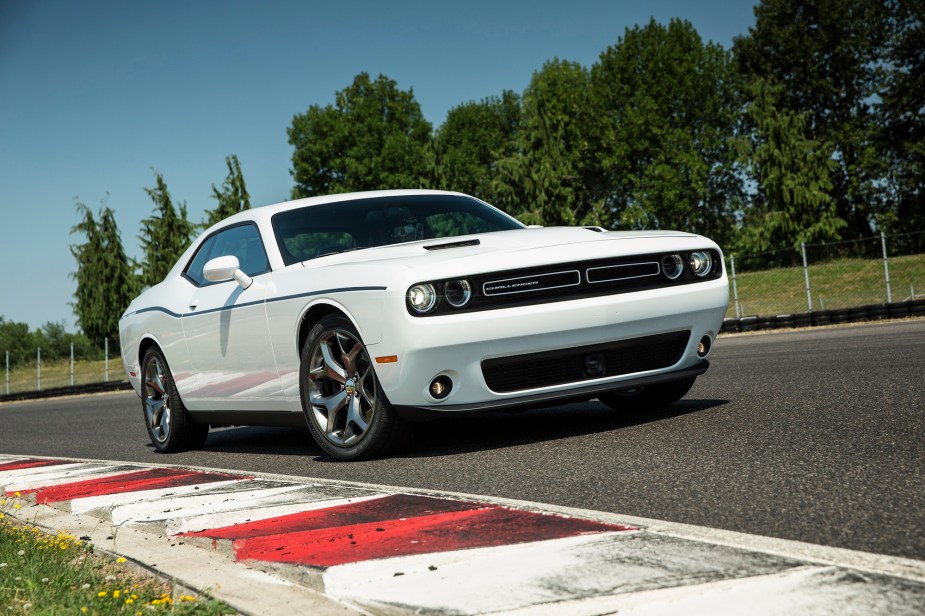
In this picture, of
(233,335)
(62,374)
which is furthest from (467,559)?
(62,374)

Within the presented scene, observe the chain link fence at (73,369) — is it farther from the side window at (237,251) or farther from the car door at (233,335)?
the car door at (233,335)

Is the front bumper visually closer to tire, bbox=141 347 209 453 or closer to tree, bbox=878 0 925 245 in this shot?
tire, bbox=141 347 209 453

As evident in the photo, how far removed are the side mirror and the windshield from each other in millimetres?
281

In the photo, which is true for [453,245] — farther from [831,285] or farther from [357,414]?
[831,285]

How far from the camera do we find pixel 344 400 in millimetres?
5562

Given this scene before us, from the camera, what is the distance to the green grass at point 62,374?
109 ft

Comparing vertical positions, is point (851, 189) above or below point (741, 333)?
above

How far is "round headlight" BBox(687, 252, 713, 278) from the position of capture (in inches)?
226

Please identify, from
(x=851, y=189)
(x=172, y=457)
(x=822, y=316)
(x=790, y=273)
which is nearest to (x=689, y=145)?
(x=851, y=189)

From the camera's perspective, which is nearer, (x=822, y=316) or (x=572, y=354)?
(x=572, y=354)

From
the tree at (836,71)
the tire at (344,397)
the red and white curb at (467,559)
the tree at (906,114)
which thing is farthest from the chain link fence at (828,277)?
the tree at (836,71)

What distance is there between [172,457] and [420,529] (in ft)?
13.7

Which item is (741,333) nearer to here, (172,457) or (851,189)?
(172,457)

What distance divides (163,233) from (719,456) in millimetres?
36343
